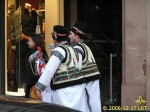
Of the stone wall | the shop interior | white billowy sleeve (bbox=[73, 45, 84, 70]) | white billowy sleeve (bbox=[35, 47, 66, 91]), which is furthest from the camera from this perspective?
the shop interior

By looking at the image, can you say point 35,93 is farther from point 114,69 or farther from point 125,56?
point 114,69

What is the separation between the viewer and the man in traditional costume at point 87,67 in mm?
6539

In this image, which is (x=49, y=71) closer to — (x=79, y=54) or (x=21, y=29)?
(x=79, y=54)

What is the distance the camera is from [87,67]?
258 inches

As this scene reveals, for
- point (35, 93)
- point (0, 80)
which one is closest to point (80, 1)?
point (0, 80)

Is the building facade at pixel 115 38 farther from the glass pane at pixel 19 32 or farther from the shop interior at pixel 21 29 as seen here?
the glass pane at pixel 19 32

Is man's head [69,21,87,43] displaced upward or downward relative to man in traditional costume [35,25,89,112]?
upward

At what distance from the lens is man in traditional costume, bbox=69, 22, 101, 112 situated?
6539 millimetres

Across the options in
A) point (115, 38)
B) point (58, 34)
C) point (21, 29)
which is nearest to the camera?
point (58, 34)

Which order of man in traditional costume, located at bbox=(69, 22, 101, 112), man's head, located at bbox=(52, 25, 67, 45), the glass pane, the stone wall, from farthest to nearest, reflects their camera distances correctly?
the glass pane
the stone wall
man's head, located at bbox=(52, 25, 67, 45)
man in traditional costume, located at bbox=(69, 22, 101, 112)

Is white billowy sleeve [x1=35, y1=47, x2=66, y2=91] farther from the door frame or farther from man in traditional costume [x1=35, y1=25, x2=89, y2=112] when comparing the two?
the door frame

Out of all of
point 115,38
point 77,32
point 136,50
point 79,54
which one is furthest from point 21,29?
point 79,54

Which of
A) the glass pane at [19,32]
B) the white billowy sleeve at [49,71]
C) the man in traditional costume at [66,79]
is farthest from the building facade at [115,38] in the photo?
the white billowy sleeve at [49,71]

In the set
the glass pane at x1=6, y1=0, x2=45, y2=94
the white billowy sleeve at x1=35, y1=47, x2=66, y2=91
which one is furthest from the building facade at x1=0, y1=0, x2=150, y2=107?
the white billowy sleeve at x1=35, y1=47, x2=66, y2=91
